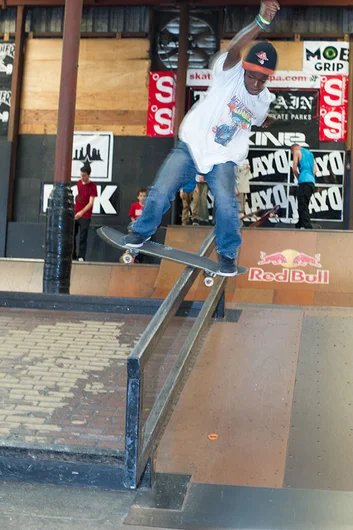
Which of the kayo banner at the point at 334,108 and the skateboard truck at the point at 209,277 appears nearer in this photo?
the skateboard truck at the point at 209,277

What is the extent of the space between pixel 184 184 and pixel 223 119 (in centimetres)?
54

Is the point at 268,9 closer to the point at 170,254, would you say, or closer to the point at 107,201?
the point at 170,254

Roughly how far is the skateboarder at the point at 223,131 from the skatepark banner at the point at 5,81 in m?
A: 10.2

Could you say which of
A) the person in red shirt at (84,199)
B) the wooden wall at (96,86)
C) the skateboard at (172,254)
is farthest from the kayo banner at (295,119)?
the skateboard at (172,254)

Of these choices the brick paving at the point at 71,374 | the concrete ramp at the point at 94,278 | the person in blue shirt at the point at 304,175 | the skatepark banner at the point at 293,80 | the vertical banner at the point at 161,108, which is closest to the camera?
the brick paving at the point at 71,374

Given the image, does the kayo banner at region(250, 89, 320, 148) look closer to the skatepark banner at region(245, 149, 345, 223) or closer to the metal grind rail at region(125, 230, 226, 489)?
the skatepark banner at region(245, 149, 345, 223)

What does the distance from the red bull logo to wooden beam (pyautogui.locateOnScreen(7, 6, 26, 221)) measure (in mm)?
7052

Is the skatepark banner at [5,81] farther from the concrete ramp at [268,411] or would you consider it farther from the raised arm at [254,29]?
the raised arm at [254,29]

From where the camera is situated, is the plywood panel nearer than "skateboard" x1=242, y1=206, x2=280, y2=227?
No

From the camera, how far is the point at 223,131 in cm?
414

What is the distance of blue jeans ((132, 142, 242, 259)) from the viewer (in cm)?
421

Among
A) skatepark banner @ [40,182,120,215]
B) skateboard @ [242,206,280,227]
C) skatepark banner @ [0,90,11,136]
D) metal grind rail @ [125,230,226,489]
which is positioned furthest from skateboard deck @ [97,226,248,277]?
skatepark banner @ [0,90,11,136]

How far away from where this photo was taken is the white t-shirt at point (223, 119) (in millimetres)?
4086

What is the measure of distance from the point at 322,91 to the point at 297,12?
1.82m
